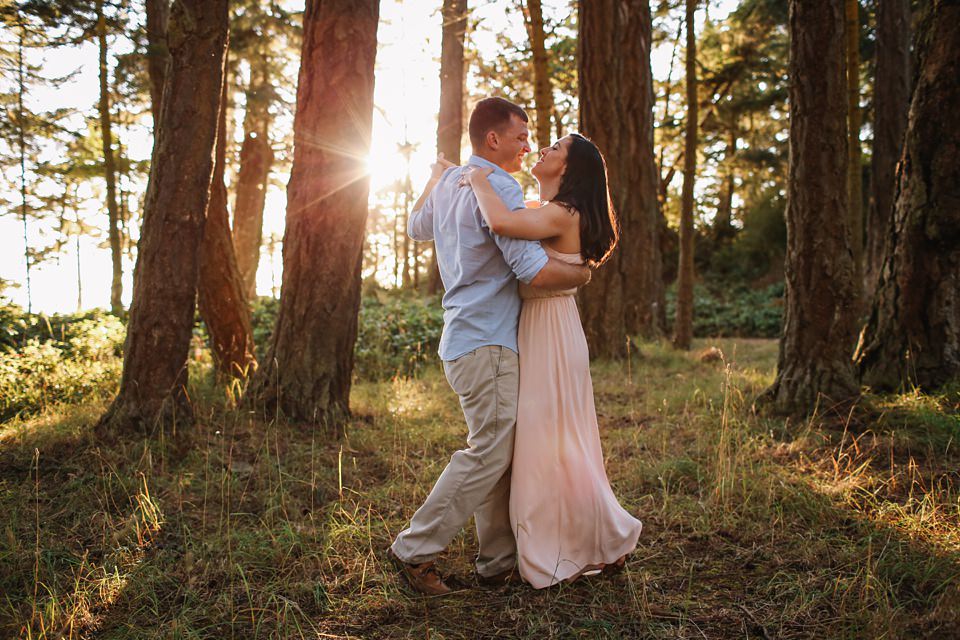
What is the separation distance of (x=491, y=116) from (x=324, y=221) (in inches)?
116

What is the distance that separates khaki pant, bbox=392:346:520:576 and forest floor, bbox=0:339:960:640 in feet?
1.00

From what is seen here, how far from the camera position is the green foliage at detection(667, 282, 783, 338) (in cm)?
1734

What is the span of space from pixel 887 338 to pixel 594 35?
18.2ft

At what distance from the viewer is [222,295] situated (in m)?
7.20

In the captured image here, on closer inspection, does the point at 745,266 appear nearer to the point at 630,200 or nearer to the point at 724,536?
the point at 630,200

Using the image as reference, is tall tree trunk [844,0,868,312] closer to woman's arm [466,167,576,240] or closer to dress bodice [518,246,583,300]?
dress bodice [518,246,583,300]

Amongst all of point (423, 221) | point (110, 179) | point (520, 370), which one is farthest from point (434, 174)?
point (110, 179)

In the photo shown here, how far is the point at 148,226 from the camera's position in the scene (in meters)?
5.07

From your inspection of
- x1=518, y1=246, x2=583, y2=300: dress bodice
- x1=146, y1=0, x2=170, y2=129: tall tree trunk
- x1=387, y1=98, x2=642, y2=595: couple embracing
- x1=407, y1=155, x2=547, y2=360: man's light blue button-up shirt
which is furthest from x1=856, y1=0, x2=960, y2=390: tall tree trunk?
x1=146, y1=0, x2=170, y2=129: tall tree trunk

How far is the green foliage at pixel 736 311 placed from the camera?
17.3m

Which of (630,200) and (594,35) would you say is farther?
(630,200)

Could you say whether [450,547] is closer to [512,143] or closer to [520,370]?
[520,370]

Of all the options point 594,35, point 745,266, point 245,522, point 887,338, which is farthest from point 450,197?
point 745,266

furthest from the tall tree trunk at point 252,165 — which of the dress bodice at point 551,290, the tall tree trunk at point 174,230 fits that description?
the dress bodice at point 551,290
